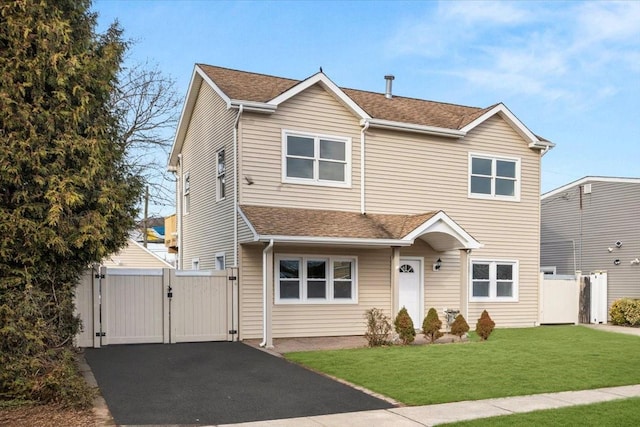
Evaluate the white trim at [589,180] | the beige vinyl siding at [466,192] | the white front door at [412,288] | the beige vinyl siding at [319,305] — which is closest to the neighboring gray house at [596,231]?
the white trim at [589,180]

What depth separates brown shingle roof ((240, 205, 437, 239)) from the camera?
13.7m

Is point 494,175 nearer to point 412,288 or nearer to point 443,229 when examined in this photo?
point 443,229

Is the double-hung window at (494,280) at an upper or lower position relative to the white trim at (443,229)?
lower

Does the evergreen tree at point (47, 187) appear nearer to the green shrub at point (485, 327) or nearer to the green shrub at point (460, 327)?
the green shrub at point (460, 327)

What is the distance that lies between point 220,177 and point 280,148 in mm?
2234

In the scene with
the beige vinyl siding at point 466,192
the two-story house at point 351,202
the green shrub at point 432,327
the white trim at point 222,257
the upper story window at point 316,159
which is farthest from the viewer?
the beige vinyl siding at point 466,192

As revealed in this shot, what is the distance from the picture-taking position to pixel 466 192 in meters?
17.7

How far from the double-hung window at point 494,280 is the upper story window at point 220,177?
26.2 feet

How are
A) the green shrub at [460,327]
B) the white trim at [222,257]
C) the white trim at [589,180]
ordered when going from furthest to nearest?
the white trim at [589,180] → the white trim at [222,257] → the green shrub at [460,327]

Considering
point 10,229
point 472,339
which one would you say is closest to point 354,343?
point 472,339

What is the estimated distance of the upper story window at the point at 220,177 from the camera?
1609 centimetres

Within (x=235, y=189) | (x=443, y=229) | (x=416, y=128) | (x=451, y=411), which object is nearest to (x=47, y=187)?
(x=451, y=411)

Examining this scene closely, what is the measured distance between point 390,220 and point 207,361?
685 cm

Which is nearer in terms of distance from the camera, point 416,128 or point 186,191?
point 416,128
